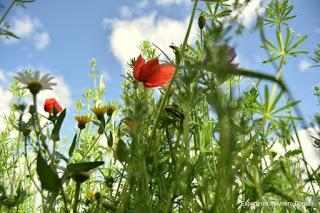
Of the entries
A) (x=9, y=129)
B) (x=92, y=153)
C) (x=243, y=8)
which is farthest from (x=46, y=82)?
(x=9, y=129)

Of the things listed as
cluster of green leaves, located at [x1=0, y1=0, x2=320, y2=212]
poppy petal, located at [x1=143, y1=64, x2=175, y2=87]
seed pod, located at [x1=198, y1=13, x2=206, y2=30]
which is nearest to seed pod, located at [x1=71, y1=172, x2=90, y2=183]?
cluster of green leaves, located at [x1=0, y1=0, x2=320, y2=212]

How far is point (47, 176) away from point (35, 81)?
0.24 metres

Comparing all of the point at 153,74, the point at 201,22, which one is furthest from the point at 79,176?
the point at 201,22

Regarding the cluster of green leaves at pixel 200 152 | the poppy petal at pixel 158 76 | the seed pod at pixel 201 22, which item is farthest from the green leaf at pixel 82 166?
the seed pod at pixel 201 22

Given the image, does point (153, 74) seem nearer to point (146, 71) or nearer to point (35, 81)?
point (146, 71)

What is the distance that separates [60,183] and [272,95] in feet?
1.19

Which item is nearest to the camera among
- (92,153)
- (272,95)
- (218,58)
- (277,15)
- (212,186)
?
(218,58)

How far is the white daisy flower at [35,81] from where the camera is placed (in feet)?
2.32

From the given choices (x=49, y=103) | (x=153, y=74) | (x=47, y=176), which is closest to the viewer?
(x=47, y=176)

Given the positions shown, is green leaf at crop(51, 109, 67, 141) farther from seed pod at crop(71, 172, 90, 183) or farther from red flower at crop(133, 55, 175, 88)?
red flower at crop(133, 55, 175, 88)

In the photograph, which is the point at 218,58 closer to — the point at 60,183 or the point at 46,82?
the point at 60,183

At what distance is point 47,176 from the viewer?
1.87 feet

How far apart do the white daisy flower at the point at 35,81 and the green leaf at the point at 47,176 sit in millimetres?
187

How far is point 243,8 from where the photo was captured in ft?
1.37
